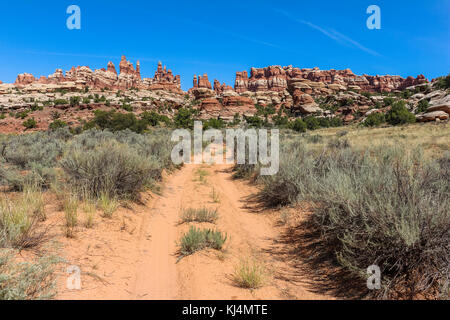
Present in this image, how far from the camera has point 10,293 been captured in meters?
1.82

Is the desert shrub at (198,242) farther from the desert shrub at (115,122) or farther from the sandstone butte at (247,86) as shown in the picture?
the sandstone butte at (247,86)

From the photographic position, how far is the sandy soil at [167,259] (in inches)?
110

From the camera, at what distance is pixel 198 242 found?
12.6 feet

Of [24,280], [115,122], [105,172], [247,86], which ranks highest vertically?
[247,86]

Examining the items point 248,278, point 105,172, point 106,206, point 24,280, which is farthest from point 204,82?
point 24,280

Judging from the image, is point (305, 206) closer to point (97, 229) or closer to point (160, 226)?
point (160, 226)

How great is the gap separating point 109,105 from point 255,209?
5133cm

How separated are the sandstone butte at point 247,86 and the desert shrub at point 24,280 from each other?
6332cm

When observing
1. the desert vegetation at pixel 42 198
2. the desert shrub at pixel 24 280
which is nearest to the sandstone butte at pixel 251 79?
the desert vegetation at pixel 42 198

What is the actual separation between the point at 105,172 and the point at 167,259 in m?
2.89

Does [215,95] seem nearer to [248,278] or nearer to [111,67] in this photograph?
[111,67]

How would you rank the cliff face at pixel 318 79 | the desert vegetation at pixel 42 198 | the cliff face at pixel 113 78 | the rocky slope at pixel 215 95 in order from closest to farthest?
the desert vegetation at pixel 42 198 → the rocky slope at pixel 215 95 → the cliff face at pixel 113 78 → the cliff face at pixel 318 79
